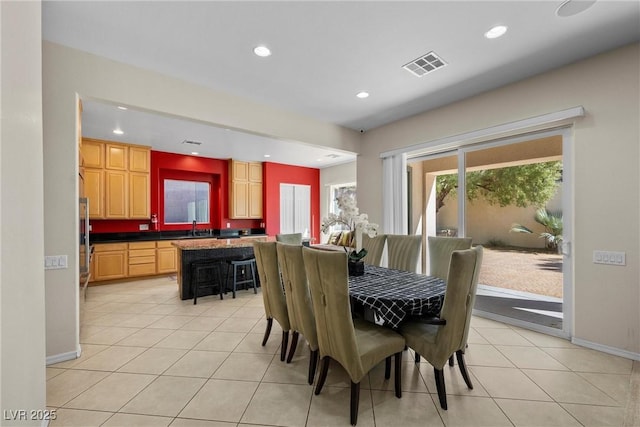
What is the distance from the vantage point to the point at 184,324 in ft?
11.0

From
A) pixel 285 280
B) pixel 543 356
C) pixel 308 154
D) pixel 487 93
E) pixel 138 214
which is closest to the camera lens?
pixel 285 280

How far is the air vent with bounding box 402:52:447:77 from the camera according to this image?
266 centimetres

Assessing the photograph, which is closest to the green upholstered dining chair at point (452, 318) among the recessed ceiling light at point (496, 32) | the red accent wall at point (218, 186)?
the recessed ceiling light at point (496, 32)

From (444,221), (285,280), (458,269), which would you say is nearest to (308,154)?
(444,221)

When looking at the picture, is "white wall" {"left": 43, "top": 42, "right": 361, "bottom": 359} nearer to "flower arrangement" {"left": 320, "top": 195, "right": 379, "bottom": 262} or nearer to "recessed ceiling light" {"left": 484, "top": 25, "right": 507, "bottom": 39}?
"flower arrangement" {"left": 320, "top": 195, "right": 379, "bottom": 262}

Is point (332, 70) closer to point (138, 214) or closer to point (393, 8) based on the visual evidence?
point (393, 8)

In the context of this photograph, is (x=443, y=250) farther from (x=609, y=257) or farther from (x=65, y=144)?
(x=65, y=144)

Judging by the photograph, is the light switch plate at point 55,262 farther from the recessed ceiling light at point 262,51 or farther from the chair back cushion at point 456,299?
the chair back cushion at point 456,299

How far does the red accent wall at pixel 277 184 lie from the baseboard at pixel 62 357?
204 inches

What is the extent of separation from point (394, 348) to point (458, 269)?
70 cm

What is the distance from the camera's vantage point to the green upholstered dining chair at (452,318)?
1.79 meters

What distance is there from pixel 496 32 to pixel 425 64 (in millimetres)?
630

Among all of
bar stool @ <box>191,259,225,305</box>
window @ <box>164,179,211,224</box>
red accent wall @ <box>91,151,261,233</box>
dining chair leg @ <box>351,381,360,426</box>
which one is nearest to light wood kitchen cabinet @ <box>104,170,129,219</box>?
red accent wall @ <box>91,151,261,233</box>

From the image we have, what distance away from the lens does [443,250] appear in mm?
2934
